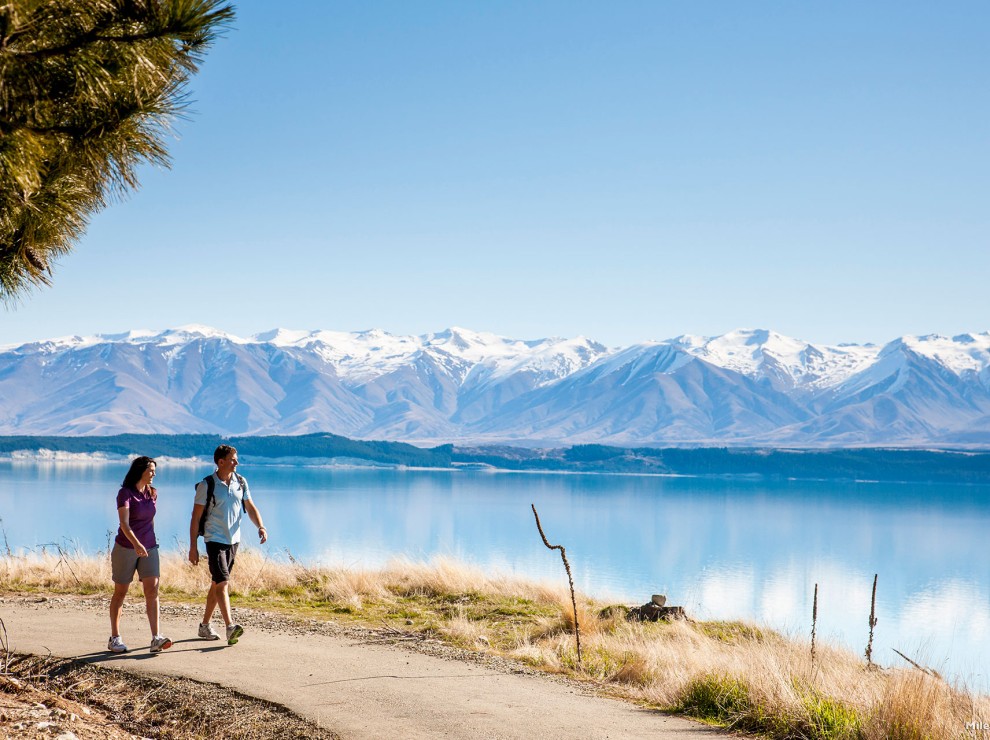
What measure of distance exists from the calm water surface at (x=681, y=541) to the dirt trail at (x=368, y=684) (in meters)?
6.74

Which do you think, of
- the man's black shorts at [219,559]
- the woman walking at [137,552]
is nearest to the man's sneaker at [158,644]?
the woman walking at [137,552]

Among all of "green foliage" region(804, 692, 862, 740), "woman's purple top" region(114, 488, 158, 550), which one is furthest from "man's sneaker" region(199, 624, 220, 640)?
"green foliage" region(804, 692, 862, 740)

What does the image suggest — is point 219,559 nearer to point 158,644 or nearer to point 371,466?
point 158,644

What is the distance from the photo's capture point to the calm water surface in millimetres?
31609

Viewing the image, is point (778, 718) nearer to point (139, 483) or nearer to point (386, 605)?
point (139, 483)

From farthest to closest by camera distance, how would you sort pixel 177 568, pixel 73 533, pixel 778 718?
1. pixel 73 533
2. pixel 177 568
3. pixel 778 718

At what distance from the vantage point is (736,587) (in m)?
38.6

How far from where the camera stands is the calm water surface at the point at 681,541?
104 ft

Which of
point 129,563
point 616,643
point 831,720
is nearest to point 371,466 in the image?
point 616,643

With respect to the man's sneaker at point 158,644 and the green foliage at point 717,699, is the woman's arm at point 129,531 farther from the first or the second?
the green foliage at point 717,699

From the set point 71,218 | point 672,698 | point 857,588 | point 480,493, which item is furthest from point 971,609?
point 480,493

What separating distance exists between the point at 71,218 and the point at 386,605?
23.3 ft

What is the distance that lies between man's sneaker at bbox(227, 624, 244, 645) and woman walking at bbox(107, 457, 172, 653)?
1.91 feet

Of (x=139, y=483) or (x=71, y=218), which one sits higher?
(x=71, y=218)
